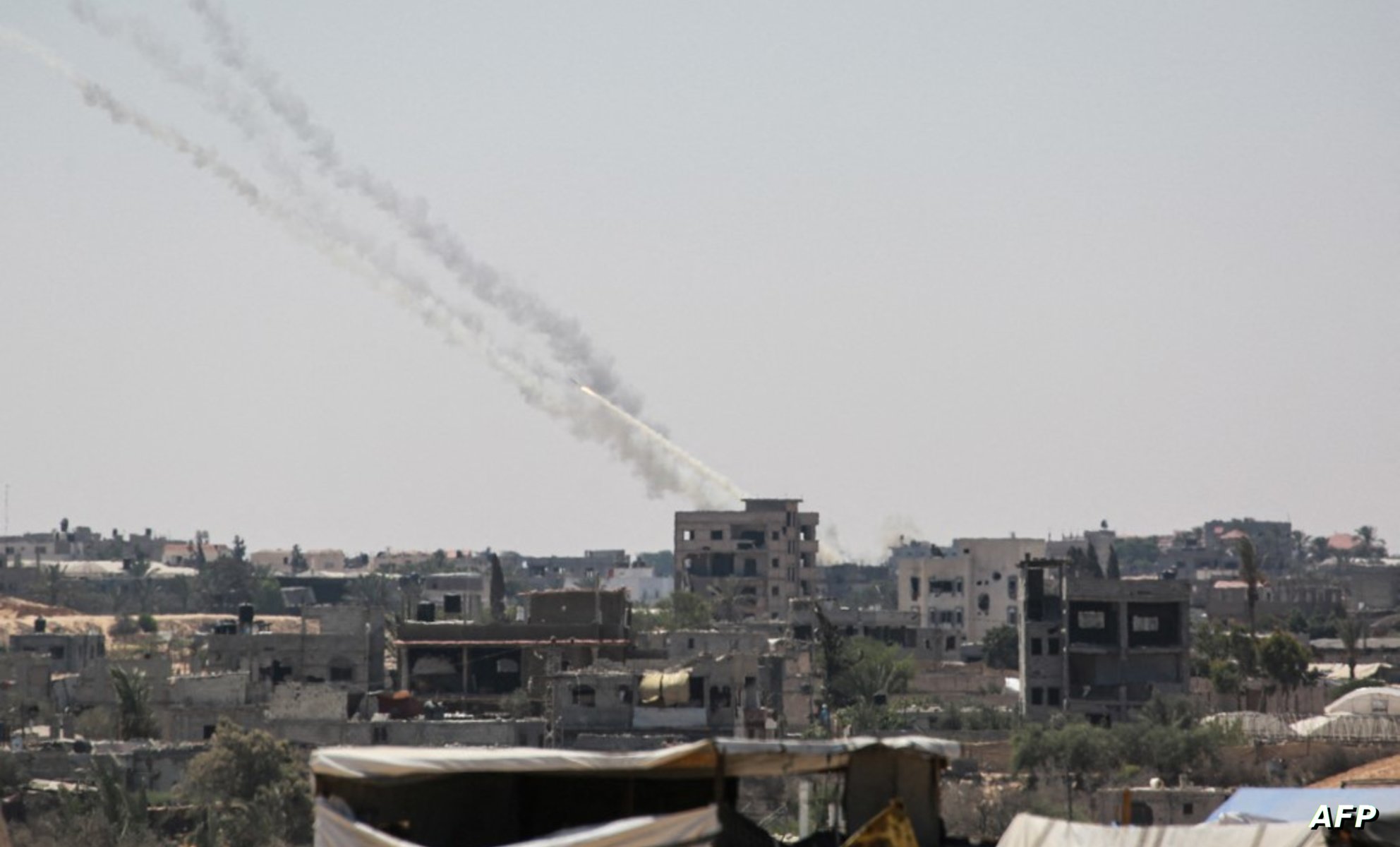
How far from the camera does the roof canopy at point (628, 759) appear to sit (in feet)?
46.1

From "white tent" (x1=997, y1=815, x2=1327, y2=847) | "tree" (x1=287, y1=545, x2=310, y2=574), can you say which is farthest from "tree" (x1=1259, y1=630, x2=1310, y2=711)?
"tree" (x1=287, y1=545, x2=310, y2=574)

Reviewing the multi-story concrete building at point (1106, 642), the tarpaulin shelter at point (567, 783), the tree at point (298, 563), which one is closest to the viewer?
the tarpaulin shelter at point (567, 783)

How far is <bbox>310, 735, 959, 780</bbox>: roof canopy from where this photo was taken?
14.1 metres

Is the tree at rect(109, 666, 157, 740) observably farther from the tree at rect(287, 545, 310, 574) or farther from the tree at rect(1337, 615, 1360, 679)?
the tree at rect(287, 545, 310, 574)

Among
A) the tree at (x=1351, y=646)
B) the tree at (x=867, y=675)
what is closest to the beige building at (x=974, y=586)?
the tree at (x=1351, y=646)

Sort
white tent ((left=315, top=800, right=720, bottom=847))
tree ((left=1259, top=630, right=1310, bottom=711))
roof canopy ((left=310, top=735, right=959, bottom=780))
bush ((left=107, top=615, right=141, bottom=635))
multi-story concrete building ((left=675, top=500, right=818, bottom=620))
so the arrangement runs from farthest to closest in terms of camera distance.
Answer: bush ((left=107, top=615, right=141, bottom=635)) < multi-story concrete building ((left=675, top=500, right=818, bottom=620)) < tree ((left=1259, top=630, right=1310, bottom=711)) < roof canopy ((left=310, top=735, right=959, bottom=780)) < white tent ((left=315, top=800, right=720, bottom=847))

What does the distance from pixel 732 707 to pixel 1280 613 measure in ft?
243

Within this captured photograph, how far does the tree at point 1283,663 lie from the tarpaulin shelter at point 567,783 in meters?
60.9

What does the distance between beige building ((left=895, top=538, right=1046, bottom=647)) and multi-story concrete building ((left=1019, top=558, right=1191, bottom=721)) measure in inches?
1490

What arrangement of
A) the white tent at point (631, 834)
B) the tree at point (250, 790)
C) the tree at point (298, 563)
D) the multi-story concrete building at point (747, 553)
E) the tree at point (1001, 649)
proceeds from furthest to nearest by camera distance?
1. the tree at point (298, 563)
2. the multi-story concrete building at point (747, 553)
3. the tree at point (1001, 649)
4. the tree at point (250, 790)
5. the white tent at point (631, 834)


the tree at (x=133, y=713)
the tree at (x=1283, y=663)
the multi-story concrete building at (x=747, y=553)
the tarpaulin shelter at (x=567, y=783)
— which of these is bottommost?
the tree at (x=133, y=713)

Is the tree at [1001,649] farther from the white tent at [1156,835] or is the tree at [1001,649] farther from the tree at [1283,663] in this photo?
the white tent at [1156,835]

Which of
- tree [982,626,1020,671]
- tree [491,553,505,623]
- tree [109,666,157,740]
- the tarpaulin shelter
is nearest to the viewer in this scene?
the tarpaulin shelter

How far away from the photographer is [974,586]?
111 m
